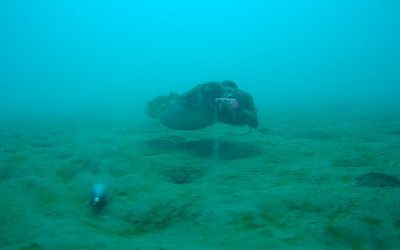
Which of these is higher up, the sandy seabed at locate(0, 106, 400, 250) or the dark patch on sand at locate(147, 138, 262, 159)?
the dark patch on sand at locate(147, 138, 262, 159)

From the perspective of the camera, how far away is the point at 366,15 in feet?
391

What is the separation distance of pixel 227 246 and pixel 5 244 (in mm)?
1969

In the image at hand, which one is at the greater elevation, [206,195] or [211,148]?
[211,148]

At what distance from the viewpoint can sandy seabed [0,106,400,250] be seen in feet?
10.2

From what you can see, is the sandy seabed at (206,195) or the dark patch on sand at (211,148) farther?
the dark patch on sand at (211,148)

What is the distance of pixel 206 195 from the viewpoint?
4.09 metres

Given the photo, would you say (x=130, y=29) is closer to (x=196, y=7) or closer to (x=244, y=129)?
(x=196, y=7)

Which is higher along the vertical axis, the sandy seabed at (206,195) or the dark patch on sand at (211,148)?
the dark patch on sand at (211,148)

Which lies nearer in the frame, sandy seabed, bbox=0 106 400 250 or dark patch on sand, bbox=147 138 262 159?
sandy seabed, bbox=0 106 400 250

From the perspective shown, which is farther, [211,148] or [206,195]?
[211,148]

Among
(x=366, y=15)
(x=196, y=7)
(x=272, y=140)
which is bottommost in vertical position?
(x=272, y=140)

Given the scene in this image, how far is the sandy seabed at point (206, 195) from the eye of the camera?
3098 millimetres

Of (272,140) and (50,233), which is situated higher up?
(272,140)

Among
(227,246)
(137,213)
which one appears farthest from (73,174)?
(227,246)
